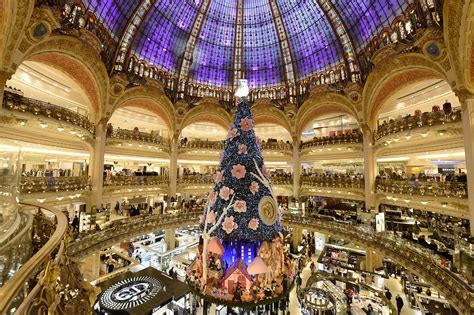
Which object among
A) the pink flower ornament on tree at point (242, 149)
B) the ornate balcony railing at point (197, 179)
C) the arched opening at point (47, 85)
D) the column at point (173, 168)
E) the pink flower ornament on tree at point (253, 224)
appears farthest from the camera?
the ornate balcony railing at point (197, 179)

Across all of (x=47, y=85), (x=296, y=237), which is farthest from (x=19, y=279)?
(x=296, y=237)

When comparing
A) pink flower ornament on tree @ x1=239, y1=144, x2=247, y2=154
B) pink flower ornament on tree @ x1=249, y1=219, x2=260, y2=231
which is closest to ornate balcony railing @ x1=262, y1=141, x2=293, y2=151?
pink flower ornament on tree @ x1=239, y1=144, x2=247, y2=154

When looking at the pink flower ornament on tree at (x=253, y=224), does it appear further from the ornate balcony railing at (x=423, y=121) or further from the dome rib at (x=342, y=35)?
the dome rib at (x=342, y=35)

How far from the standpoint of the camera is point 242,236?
29.5 ft

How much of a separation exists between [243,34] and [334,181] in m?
19.6

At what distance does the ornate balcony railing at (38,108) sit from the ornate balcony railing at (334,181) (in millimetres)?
20650

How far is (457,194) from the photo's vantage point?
40.8 feet

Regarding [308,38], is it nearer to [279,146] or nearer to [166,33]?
[279,146]

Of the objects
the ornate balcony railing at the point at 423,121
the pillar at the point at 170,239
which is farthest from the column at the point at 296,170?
the pillar at the point at 170,239

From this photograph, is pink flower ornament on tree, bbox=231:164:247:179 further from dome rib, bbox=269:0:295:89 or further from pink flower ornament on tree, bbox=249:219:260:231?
dome rib, bbox=269:0:295:89

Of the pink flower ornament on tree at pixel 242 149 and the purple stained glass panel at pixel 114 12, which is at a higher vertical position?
the purple stained glass panel at pixel 114 12

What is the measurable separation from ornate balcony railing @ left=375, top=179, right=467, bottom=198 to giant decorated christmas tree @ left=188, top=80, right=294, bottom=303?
9922 millimetres

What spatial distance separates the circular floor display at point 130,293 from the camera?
1006cm

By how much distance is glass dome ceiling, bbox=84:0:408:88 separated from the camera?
20797 millimetres
